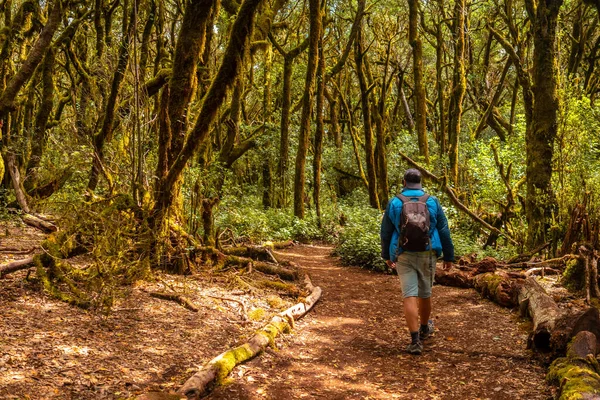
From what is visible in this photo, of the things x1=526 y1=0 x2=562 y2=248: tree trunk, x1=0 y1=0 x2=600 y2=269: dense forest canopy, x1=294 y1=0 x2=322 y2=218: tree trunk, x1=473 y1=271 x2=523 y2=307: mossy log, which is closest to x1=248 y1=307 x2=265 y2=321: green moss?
x1=0 y1=0 x2=600 y2=269: dense forest canopy

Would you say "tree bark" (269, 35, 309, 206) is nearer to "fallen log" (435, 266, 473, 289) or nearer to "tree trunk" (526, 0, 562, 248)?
"fallen log" (435, 266, 473, 289)

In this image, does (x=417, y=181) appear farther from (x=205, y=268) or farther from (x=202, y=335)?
(x=205, y=268)

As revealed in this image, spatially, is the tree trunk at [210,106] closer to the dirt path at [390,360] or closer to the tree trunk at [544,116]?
the dirt path at [390,360]

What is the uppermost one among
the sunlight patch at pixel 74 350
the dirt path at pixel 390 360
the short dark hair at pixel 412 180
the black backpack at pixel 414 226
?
the short dark hair at pixel 412 180

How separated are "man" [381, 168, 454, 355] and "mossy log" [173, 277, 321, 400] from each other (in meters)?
1.65

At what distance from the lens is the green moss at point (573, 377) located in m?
4.06

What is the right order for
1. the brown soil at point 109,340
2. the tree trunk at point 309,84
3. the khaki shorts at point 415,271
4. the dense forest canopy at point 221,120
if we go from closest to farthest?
the brown soil at point 109,340 → the khaki shorts at point 415,271 → the dense forest canopy at point 221,120 → the tree trunk at point 309,84

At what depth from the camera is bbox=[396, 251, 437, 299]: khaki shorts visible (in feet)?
20.6

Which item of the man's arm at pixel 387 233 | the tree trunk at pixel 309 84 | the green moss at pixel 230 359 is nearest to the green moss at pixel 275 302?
the man's arm at pixel 387 233

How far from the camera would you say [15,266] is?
686cm

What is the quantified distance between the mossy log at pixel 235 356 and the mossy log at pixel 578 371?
2935 millimetres

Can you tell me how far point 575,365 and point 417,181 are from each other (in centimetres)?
268

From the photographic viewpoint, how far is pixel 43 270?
661cm

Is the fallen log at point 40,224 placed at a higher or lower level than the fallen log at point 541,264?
higher
